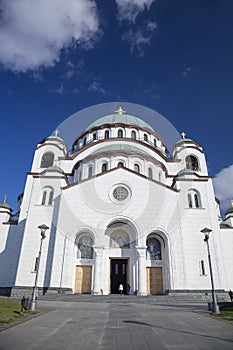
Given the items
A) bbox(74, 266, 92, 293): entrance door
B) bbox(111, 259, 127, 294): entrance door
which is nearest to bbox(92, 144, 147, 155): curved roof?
bbox(111, 259, 127, 294): entrance door

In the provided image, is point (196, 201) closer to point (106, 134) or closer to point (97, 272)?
point (97, 272)

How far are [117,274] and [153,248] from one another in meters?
3.85

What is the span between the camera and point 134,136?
109ft

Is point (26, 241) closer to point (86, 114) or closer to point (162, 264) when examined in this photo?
point (162, 264)

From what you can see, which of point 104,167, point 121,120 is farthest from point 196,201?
point 121,120

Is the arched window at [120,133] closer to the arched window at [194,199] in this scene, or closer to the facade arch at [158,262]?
the arched window at [194,199]

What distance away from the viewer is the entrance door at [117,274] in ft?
65.8

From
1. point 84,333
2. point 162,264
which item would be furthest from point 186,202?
point 84,333

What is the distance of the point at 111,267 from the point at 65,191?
7.93 metres

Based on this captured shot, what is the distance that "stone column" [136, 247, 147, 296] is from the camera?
18609 millimetres

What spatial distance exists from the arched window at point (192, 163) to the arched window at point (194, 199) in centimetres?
656

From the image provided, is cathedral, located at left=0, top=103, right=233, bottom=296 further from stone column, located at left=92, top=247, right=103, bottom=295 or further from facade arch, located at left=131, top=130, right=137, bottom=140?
facade arch, located at left=131, top=130, right=137, bottom=140

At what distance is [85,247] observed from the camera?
2080 cm

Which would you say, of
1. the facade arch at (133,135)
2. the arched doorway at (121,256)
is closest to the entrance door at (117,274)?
the arched doorway at (121,256)
